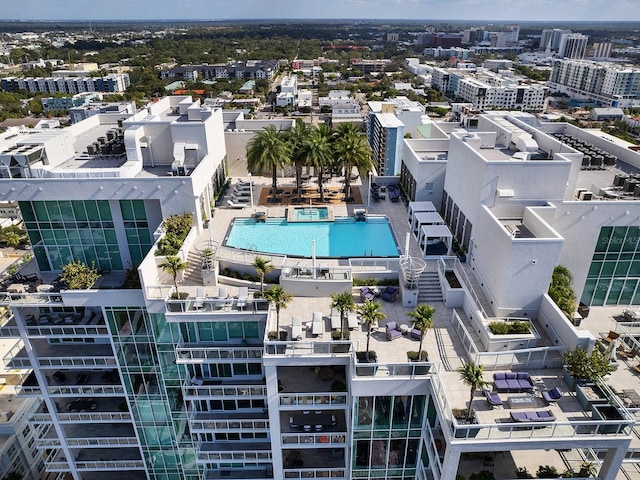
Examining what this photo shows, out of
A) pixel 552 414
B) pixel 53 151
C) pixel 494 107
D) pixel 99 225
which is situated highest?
pixel 53 151

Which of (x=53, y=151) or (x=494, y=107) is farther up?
(x=53, y=151)

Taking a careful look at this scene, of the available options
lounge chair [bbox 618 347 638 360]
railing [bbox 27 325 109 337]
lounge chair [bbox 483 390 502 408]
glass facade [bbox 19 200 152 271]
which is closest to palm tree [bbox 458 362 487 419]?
lounge chair [bbox 483 390 502 408]

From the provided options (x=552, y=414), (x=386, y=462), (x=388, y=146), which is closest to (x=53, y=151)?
(x=386, y=462)

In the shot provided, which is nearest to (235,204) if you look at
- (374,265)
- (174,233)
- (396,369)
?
(174,233)

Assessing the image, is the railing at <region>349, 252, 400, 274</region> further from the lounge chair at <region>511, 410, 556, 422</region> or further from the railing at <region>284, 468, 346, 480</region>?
the railing at <region>284, 468, 346, 480</region>

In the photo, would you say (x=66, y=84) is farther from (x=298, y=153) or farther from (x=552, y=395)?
(x=552, y=395)

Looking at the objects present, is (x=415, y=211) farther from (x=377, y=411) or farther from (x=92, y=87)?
(x=92, y=87)

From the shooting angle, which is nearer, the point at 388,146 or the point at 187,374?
the point at 187,374
